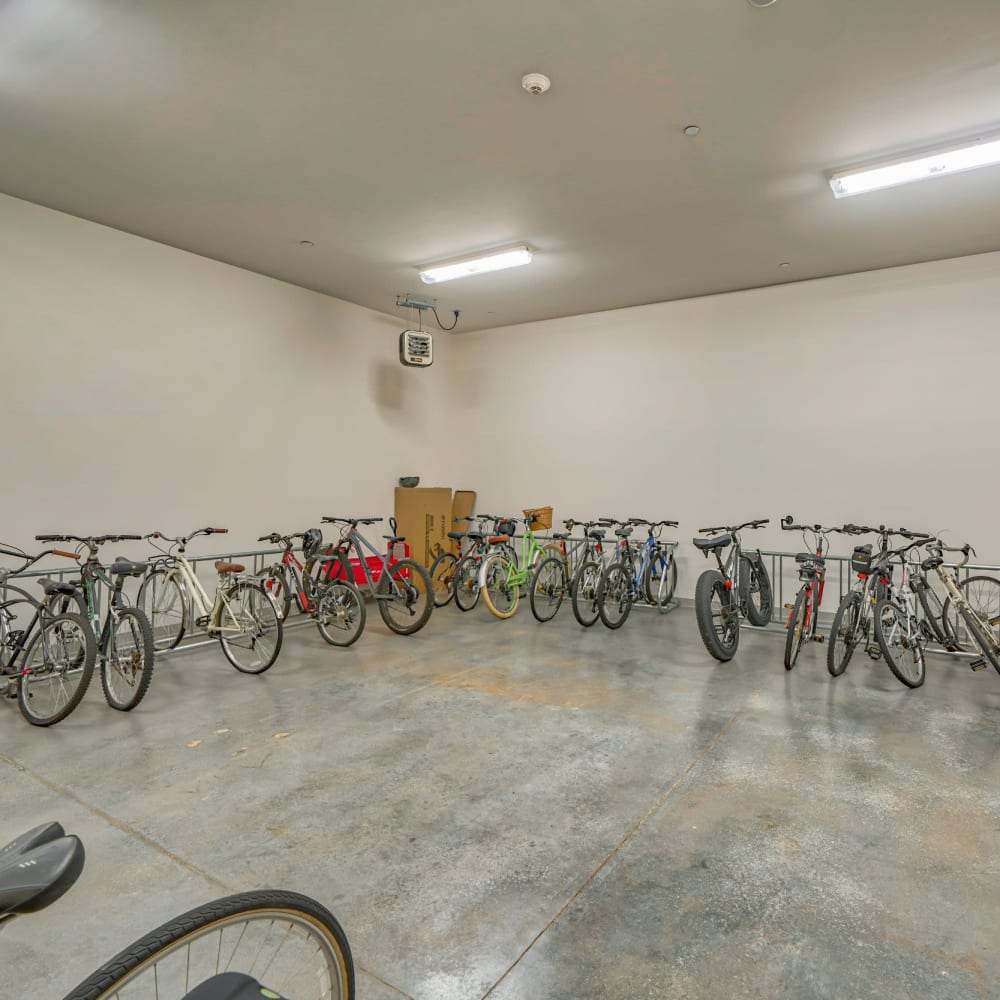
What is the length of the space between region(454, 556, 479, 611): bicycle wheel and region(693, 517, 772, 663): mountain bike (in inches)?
85.9

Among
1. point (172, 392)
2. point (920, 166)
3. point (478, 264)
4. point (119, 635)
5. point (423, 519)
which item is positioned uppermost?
point (478, 264)

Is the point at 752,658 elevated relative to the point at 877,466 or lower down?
lower down

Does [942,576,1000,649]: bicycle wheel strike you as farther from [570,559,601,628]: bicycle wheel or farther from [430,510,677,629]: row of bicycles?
[570,559,601,628]: bicycle wheel

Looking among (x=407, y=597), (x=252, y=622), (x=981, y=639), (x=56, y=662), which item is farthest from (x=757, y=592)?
(x=56, y=662)

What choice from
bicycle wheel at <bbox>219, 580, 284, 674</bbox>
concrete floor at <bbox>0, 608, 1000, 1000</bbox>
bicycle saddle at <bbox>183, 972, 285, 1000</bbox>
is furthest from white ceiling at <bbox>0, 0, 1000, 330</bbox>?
concrete floor at <bbox>0, 608, 1000, 1000</bbox>

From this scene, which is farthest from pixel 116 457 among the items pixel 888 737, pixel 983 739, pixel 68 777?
pixel 983 739

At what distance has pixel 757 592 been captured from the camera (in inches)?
207

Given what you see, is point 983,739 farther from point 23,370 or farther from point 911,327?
point 23,370

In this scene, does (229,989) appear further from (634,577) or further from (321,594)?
(634,577)

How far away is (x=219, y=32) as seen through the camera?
2.59 m

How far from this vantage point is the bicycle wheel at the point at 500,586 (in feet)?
18.4

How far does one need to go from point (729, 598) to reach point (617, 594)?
1.11 m

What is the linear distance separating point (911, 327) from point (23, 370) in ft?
23.1

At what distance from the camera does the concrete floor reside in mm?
1680
